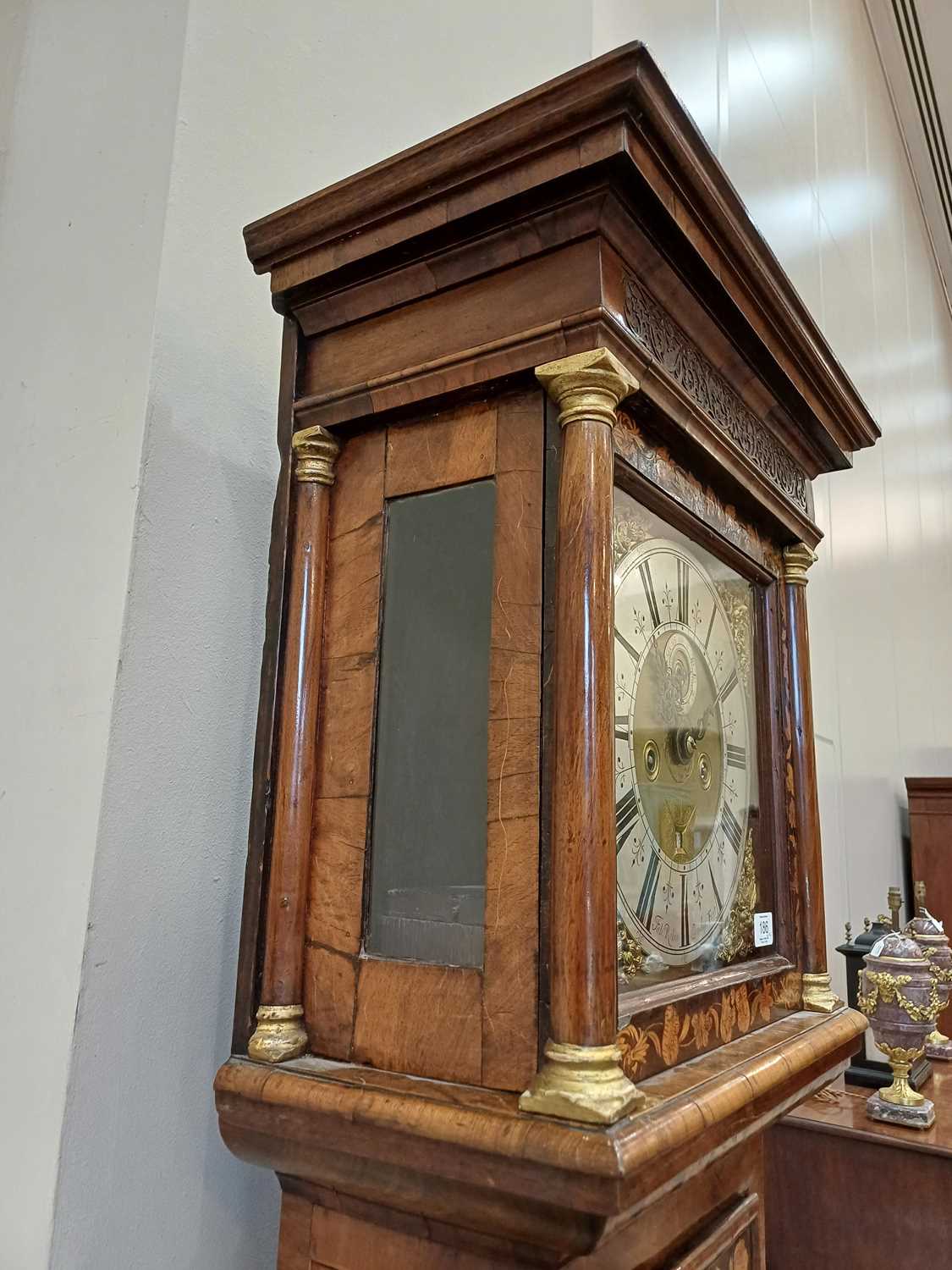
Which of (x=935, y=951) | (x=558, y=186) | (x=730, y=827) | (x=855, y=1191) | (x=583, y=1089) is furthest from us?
(x=935, y=951)

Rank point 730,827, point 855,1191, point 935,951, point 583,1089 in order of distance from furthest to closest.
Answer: point 935,951
point 855,1191
point 730,827
point 583,1089

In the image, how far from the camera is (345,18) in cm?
111

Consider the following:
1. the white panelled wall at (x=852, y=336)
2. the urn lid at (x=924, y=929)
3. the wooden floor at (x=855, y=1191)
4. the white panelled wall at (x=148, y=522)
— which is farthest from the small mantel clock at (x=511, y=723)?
the urn lid at (x=924, y=929)

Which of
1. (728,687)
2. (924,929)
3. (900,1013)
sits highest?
(728,687)

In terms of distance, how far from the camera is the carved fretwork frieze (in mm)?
721

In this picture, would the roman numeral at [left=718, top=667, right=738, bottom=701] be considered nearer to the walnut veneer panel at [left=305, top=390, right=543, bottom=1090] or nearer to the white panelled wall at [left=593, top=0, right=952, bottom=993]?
the walnut veneer panel at [left=305, top=390, right=543, bottom=1090]

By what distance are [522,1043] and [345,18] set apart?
1106 millimetres

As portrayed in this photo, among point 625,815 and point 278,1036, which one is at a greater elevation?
point 625,815

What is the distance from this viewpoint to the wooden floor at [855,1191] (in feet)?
4.26

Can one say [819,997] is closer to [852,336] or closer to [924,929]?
[924,929]

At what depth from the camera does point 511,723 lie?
656mm

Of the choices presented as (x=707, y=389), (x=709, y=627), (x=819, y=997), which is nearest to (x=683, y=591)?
(x=709, y=627)

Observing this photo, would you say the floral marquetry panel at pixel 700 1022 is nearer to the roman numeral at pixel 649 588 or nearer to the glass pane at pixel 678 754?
the glass pane at pixel 678 754

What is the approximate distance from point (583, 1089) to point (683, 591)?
→ 0.43 metres
